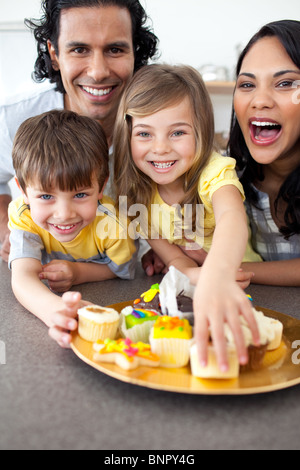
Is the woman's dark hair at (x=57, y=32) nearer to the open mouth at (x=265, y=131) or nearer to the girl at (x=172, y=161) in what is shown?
the girl at (x=172, y=161)

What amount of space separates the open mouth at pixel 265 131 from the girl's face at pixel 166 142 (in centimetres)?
22

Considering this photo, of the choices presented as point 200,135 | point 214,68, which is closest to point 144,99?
point 200,135

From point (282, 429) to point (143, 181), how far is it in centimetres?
92

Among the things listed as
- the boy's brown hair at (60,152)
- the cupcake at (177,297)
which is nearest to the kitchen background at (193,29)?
the boy's brown hair at (60,152)

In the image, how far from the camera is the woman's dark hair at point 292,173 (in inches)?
48.6

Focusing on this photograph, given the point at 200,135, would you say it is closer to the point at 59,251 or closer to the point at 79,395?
the point at 59,251

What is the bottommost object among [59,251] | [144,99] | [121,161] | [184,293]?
[59,251]

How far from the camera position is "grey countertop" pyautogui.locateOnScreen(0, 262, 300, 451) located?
0.58 m

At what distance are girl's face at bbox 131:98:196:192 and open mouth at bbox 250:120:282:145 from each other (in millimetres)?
218

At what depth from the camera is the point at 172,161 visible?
1.27 m

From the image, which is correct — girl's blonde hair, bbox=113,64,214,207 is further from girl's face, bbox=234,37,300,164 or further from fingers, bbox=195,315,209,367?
fingers, bbox=195,315,209,367

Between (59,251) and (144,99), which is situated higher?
(144,99)

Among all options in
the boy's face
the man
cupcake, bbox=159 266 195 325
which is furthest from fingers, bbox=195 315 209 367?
the man
